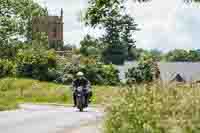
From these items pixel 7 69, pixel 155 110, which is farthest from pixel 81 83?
pixel 7 69

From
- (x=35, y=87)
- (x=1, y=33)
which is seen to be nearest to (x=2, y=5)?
(x=1, y=33)

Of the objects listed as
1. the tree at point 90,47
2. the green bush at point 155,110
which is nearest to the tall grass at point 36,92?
the green bush at point 155,110

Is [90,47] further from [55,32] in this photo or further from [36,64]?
[55,32]

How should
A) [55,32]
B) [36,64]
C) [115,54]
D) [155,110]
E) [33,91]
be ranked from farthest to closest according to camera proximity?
[55,32], [115,54], [36,64], [33,91], [155,110]

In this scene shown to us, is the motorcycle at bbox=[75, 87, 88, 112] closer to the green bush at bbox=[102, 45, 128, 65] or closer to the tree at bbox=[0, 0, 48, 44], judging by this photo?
the tree at bbox=[0, 0, 48, 44]

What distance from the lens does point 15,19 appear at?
285ft

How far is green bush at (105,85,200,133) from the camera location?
1009 cm

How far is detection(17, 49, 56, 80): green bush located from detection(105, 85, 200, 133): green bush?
54861 millimetres

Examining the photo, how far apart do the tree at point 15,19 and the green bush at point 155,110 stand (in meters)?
71.4

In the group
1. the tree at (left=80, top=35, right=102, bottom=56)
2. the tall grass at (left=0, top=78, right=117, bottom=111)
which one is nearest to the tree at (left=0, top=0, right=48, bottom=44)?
the tree at (left=80, top=35, right=102, bottom=56)

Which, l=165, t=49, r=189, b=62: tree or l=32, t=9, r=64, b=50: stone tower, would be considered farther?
l=32, t=9, r=64, b=50: stone tower

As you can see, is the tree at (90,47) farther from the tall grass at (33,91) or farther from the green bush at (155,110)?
the green bush at (155,110)

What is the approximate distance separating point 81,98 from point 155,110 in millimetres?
20495

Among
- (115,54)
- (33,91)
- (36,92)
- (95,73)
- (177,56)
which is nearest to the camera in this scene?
(36,92)
